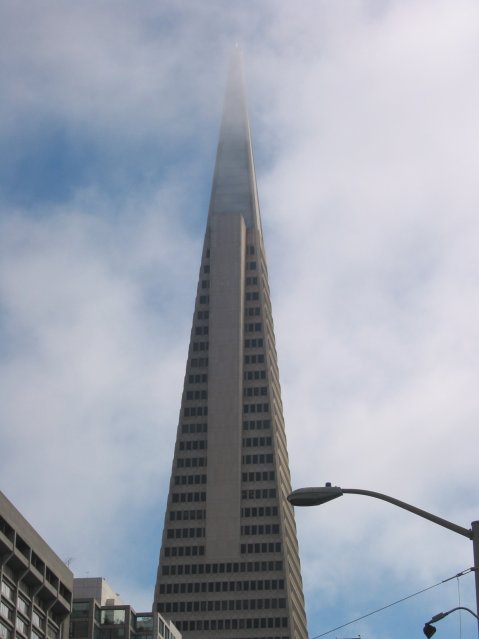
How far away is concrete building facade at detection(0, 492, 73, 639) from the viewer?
118812mm

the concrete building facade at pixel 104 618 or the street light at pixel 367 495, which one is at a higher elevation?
the concrete building facade at pixel 104 618

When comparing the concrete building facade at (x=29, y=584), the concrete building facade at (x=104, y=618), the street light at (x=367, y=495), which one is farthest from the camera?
the concrete building facade at (x=104, y=618)

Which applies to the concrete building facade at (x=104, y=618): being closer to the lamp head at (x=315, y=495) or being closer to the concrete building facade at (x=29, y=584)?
the concrete building facade at (x=29, y=584)

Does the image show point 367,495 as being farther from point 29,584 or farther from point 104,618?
point 104,618

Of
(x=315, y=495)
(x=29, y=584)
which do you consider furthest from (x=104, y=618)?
(x=315, y=495)

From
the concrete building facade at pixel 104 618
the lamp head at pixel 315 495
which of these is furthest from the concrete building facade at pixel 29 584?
the lamp head at pixel 315 495

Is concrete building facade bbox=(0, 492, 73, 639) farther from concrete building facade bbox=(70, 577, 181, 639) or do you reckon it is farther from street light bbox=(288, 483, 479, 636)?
street light bbox=(288, 483, 479, 636)

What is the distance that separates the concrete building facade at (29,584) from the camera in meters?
119

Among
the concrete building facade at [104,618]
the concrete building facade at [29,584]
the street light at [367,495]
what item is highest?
the concrete building facade at [104,618]

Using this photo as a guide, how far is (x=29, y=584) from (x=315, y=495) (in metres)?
102

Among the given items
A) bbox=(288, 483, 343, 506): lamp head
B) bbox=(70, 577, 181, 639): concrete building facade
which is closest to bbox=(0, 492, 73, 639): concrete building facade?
bbox=(70, 577, 181, 639): concrete building facade

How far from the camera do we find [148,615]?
575 ft

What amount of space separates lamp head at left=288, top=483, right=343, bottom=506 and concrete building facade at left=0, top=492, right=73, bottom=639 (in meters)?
89.2

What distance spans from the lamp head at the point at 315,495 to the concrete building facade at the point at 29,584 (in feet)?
293
